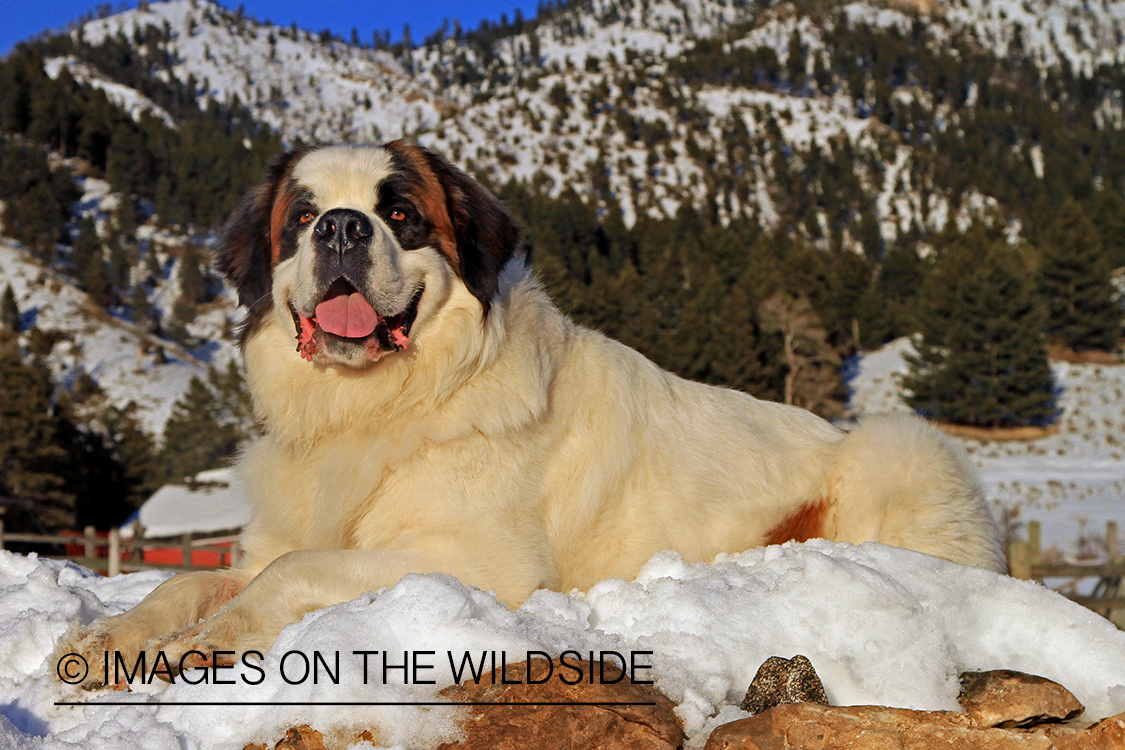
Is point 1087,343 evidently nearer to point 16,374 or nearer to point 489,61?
point 16,374

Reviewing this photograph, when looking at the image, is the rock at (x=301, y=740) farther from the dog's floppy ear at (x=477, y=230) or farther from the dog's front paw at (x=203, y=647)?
the dog's floppy ear at (x=477, y=230)

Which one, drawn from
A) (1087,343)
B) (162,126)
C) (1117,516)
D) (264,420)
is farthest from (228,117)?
(264,420)

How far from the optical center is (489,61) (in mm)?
189875

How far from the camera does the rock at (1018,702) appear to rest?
226 cm

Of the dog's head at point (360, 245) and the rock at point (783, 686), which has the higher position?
the dog's head at point (360, 245)

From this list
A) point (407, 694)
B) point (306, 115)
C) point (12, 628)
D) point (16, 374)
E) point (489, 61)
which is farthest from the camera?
point (489, 61)

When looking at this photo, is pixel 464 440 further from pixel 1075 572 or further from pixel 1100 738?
pixel 1075 572

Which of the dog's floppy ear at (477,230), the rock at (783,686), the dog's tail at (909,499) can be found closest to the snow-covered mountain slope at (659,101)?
the dog's tail at (909,499)

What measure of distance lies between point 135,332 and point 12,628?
60.5m

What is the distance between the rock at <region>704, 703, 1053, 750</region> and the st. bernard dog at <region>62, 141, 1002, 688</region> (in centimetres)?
110

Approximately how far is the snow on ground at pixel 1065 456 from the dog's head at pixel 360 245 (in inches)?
827

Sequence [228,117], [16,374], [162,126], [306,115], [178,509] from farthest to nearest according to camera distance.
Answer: [306,115] → [228,117] → [162,126] → [16,374] → [178,509]

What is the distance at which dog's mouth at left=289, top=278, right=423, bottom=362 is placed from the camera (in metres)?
3.29

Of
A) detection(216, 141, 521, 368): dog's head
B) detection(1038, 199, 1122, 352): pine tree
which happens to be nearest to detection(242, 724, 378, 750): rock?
detection(216, 141, 521, 368): dog's head
